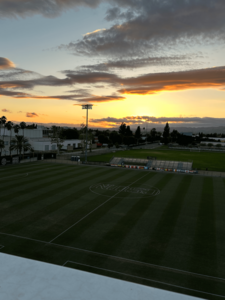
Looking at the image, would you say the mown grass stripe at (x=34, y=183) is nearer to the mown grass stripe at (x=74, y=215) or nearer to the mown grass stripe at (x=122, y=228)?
the mown grass stripe at (x=74, y=215)

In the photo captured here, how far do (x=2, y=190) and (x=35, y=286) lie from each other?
86.2 feet

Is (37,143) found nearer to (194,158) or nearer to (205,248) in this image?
(194,158)

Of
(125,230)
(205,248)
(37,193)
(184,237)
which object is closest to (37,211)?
(37,193)

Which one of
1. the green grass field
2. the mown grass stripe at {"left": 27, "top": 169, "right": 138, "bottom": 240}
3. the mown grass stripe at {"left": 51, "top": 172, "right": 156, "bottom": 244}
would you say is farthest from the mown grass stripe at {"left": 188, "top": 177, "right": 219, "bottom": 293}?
the green grass field

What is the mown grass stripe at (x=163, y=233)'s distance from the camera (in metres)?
17.3

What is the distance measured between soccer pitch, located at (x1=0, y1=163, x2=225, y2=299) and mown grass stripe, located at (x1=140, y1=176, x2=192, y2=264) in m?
0.08

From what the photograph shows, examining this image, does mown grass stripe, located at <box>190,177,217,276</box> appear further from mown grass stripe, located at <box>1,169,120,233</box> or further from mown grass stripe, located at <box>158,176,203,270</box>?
mown grass stripe, located at <box>1,169,120,233</box>

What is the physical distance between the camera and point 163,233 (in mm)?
21141

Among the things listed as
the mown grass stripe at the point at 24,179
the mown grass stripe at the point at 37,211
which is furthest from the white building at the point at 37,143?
the mown grass stripe at the point at 37,211

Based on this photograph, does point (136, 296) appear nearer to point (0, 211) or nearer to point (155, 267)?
point (155, 267)

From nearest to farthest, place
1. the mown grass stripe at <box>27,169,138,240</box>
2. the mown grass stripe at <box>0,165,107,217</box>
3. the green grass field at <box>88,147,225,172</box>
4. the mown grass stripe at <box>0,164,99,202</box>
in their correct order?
1. the mown grass stripe at <box>27,169,138,240</box>
2. the mown grass stripe at <box>0,165,107,217</box>
3. the mown grass stripe at <box>0,164,99,202</box>
4. the green grass field at <box>88,147,225,172</box>

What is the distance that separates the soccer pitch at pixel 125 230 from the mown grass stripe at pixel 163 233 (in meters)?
0.08

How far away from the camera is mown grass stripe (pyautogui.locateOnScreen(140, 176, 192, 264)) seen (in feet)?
56.9

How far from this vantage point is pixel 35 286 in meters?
11.4
